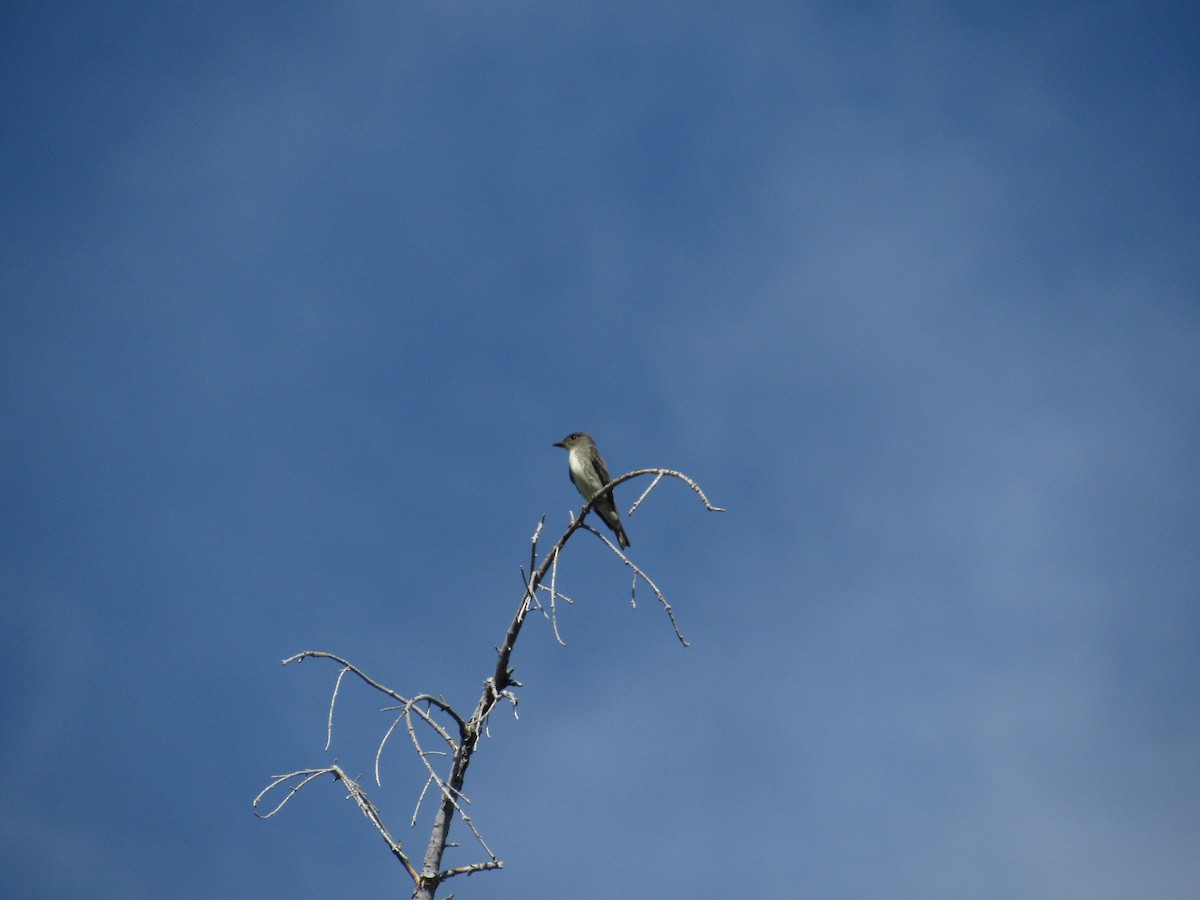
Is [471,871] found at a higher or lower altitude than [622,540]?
lower

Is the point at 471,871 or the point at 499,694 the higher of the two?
the point at 499,694

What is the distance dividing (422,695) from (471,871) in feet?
3.00

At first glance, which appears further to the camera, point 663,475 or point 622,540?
point 622,540

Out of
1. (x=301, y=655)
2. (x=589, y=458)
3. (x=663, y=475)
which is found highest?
(x=589, y=458)

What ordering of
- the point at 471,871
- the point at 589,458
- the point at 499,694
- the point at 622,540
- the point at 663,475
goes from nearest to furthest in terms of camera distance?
1. the point at 471,871
2. the point at 499,694
3. the point at 663,475
4. the point at 622,540
5. the point at 589,458

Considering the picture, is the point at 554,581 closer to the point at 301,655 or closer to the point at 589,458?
the point at 301,655

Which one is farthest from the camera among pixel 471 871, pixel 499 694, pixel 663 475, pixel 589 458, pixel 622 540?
pixel 589 458

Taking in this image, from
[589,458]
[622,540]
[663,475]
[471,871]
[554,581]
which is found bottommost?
[471,871]

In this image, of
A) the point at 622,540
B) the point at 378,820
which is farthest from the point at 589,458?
the point at 378,820

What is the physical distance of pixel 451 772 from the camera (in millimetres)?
5246

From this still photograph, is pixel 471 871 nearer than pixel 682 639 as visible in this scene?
Yes

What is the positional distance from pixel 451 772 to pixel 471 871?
0.52 metres

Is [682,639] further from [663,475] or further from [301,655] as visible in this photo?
[301,655]

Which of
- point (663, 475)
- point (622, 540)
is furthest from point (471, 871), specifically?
point (622, 540)
